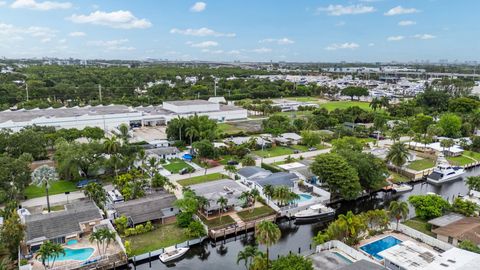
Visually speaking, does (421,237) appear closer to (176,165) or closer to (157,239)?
(157,239)

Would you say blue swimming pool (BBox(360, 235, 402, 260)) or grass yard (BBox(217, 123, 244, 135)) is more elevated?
grass yard (BBox(217, 123, 244, 135))

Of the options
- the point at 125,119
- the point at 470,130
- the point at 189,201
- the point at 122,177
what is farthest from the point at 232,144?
the point at 470,130

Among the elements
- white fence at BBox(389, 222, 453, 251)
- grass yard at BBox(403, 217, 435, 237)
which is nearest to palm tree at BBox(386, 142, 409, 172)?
grass yard at BBox(403, 217, 435, 237)

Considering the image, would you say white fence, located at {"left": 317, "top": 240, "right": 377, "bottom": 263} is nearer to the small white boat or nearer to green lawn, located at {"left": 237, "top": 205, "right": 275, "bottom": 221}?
green lawn, located at {"left": 237, "top": 205, "right": 275, "bottom": 221}

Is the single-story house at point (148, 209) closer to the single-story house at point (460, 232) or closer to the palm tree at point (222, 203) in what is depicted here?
the palm tree at point (222, 203)

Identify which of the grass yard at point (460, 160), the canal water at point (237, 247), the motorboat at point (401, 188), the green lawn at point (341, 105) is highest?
the green lawn at point (341, 105)

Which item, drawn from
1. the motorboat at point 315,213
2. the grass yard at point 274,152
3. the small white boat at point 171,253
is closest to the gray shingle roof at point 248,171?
the motorboat at point 315,213
